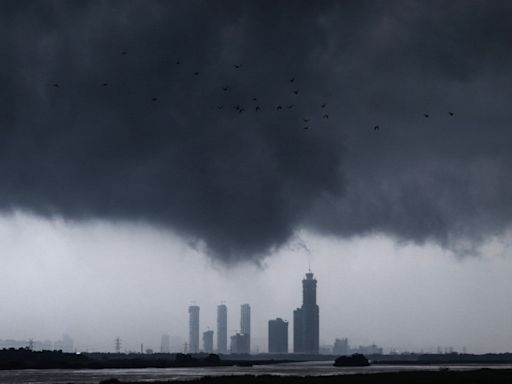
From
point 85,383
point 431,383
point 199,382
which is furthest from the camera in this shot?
point 85,383

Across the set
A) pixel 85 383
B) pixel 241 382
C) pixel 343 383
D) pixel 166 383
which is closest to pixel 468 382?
pixel 343 383

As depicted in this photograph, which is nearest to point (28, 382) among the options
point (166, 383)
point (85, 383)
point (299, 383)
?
point (85, 383)

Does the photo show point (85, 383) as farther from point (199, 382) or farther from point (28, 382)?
point (199, 382)

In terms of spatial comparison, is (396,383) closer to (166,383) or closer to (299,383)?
(299,383)

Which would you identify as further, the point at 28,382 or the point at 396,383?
the point at 28,382

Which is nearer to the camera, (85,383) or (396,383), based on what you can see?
(396,383)

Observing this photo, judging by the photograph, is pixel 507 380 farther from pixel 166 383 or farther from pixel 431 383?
pixel 166 383

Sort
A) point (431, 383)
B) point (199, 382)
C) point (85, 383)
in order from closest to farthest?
point (431, 383) < point (199, 382) < point (85, 383)

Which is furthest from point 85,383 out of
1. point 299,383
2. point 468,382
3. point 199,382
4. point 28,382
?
point 468,382
